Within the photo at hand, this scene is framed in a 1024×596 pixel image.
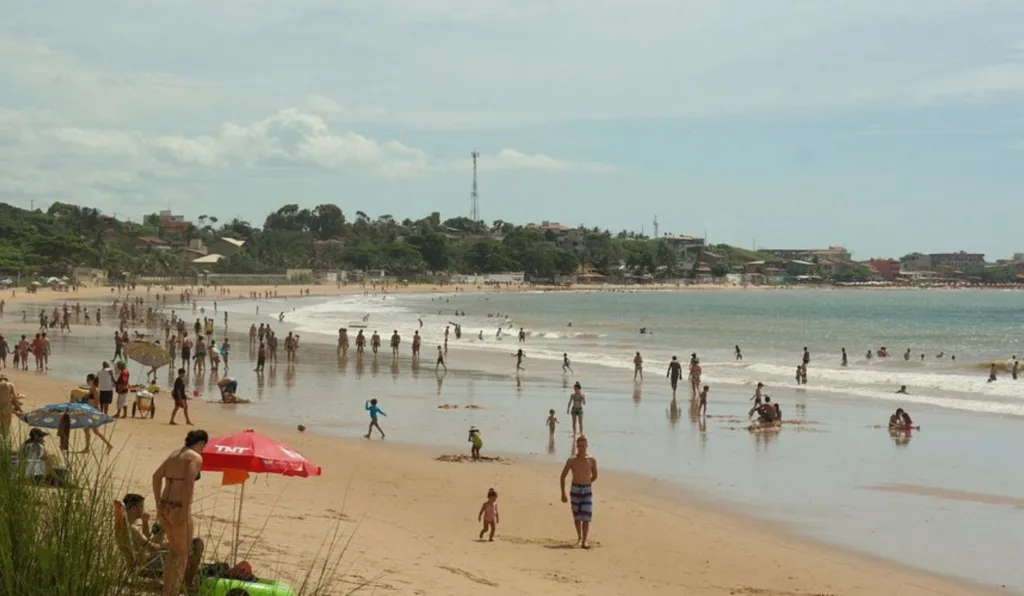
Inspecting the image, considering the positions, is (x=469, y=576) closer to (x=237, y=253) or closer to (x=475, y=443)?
(x=475, y=443)

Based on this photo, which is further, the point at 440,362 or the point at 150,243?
the point at 150,243

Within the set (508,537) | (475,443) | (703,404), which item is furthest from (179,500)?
(703,404)

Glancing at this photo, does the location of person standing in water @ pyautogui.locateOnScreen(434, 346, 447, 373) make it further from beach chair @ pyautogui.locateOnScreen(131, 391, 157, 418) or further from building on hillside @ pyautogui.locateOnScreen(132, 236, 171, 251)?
building on hillside @ pyautogui.locateOnScreen(132, 236, 171, 251)

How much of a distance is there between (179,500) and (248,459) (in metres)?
3.28

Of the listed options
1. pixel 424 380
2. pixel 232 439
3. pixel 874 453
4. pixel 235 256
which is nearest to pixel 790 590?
pixel 232 439

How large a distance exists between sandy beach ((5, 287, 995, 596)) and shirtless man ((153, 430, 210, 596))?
1.40 m

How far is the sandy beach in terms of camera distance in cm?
970

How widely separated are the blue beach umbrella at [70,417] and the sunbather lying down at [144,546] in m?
5.74

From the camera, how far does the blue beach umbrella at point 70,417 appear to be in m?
12.8

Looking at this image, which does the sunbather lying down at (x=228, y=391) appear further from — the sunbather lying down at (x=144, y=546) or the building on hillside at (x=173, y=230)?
the building on hillside at (x=173, y=230)

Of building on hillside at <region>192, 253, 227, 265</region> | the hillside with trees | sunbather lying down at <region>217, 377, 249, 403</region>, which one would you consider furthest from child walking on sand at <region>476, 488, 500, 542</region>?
building on hillside at <region>192, 253, 227, 265</region>

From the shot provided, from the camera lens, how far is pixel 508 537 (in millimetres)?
12297

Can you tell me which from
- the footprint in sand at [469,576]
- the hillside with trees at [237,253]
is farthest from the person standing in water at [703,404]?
the hillside with trees at [237,253]

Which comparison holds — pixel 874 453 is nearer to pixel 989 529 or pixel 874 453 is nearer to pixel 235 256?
pixel 989 529
